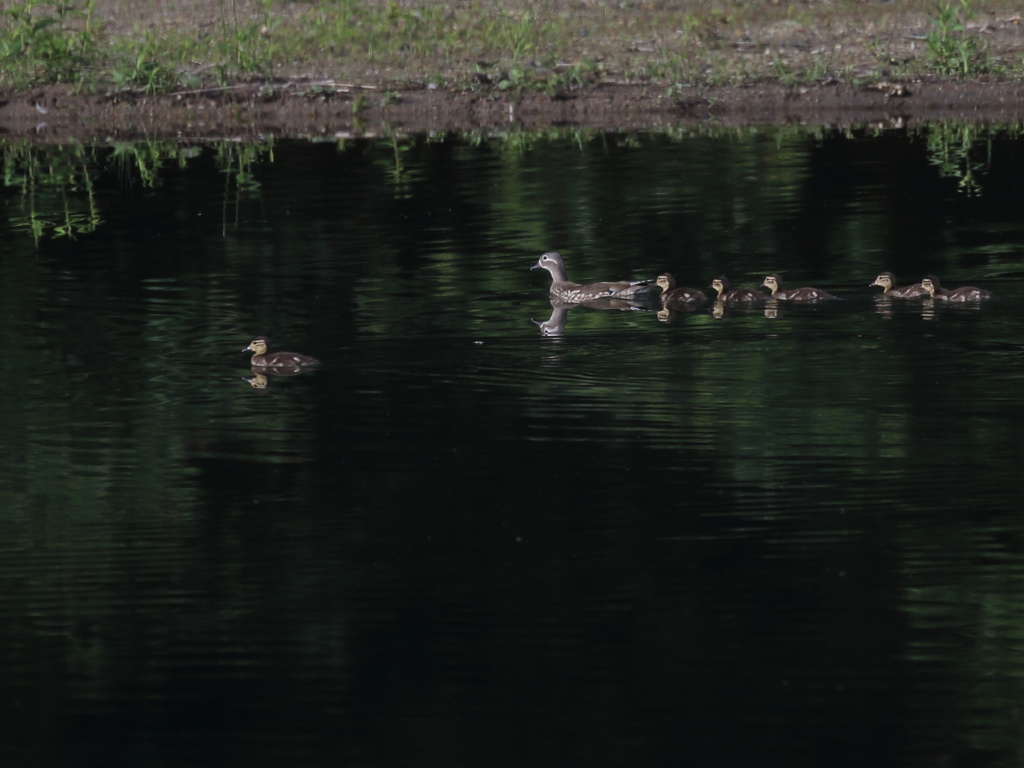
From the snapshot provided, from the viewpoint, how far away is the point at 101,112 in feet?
108

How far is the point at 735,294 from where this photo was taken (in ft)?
54.3

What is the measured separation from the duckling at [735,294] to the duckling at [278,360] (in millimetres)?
3720

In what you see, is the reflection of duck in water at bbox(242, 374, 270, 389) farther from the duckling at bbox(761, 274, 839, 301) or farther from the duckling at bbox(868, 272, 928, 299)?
the duckling at bbox(868, 272, 928, 299)

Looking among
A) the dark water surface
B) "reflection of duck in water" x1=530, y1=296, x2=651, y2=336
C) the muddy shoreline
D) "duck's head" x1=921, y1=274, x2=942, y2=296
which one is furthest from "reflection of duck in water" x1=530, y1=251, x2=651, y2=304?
the muddy shoreline

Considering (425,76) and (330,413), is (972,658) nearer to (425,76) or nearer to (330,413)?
(330,413)

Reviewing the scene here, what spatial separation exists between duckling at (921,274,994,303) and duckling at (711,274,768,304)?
1.28 m

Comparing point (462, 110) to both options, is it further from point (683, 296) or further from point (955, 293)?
point (955, 293)

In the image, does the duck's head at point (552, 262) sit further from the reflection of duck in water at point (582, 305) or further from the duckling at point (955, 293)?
the duckling at point (955, 293)

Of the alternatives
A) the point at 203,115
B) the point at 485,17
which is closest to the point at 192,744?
the point at 203,115

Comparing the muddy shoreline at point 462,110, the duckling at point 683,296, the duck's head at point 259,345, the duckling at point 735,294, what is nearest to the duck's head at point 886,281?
the duckling at point 735,294

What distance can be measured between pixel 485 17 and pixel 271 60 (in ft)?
13.9

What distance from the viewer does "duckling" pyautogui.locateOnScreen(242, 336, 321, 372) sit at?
14.4m

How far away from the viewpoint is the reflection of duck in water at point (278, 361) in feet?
47.2

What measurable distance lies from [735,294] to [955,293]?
177 centimetres
